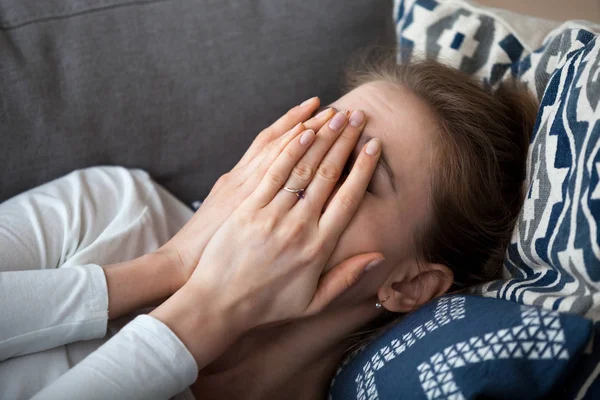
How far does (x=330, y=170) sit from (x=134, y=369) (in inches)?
16.3

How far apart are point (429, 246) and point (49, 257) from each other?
662mm

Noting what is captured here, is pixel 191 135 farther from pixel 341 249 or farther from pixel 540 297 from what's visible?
pixel 540 297

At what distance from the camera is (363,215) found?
938 mm

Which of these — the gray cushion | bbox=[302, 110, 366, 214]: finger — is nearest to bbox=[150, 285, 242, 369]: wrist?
bbox=[302, 110, 366, 214]: finger

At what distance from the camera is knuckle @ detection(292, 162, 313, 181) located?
0.93 metres

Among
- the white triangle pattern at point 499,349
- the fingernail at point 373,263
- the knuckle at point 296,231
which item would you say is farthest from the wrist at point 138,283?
the white triangle pattern at point 499,349

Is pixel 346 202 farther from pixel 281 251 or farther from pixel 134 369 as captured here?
pixel 134 369

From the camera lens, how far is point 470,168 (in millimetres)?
1000

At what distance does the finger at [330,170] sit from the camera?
93 cm

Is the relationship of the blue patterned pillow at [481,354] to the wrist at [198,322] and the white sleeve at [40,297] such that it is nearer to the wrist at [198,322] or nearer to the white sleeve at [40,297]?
the wrist at [198,322]

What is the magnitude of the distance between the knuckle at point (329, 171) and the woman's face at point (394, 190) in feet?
0.18

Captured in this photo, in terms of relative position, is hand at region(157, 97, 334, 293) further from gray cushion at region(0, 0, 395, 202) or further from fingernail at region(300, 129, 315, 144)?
gray cushion at region(0, 0, 395, 202)

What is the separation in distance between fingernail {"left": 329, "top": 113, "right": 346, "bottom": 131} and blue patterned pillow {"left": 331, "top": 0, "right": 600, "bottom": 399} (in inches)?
12.4

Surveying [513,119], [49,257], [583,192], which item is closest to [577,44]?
[513,119]
